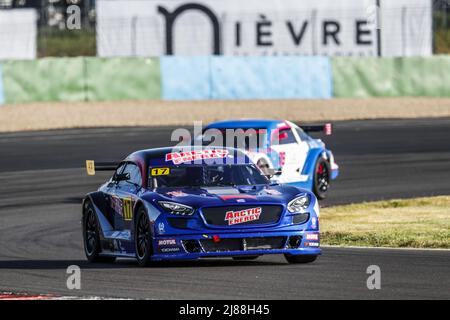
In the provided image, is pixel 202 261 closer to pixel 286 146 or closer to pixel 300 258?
pixel 300 258

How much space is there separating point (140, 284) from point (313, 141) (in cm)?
1099

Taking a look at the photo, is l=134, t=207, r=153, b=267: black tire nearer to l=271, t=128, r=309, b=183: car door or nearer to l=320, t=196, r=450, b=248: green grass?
l=320, t=196, r=450, b=248: green grass

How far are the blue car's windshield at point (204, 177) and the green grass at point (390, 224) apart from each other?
7.17 feet

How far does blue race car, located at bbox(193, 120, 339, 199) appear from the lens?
21016mm

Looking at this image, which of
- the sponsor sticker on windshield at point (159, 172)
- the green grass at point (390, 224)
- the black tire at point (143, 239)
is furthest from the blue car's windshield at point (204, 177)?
the green grass at point (390, 224)

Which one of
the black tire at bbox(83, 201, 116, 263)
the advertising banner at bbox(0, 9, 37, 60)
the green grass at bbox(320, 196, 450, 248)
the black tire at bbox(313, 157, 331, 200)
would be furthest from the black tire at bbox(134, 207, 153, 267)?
the advertising banner at bbox(0, 9, 37, 60)

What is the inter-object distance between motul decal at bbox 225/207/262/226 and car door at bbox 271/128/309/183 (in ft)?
27.4

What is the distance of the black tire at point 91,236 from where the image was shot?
559 inches

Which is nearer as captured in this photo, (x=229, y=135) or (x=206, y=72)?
(x=229, y=135)

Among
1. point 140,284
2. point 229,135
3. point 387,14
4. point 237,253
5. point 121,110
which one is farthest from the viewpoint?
point 387,14

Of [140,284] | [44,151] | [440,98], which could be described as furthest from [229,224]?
[440,98]

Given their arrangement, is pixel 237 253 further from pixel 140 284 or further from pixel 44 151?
pixel 44 151

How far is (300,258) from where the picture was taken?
12867 mm

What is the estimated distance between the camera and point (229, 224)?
12320 millimetres
